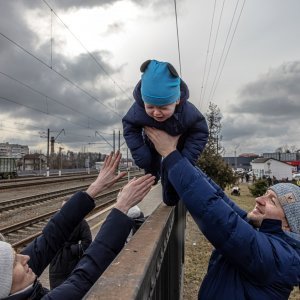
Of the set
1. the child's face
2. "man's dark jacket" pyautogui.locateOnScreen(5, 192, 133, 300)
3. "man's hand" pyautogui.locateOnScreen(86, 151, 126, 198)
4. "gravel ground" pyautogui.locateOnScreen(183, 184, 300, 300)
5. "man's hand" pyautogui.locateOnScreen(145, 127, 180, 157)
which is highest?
the child's face

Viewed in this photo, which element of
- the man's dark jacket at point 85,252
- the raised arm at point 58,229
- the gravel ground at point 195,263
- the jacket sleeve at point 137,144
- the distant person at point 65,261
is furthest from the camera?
the gravel ground at point 195,263

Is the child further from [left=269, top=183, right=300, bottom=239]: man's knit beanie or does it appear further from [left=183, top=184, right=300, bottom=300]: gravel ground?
[left=183, top=184, right=300, bottom=300]: gravel ground

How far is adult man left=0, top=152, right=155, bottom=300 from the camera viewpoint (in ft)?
6.04

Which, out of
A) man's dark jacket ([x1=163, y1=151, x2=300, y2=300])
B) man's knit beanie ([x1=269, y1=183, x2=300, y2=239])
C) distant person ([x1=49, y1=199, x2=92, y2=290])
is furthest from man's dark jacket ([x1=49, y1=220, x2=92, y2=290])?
man's knit beanie ([x1=269, y1=183, x2=300, y2=239])

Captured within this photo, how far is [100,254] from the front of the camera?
221 cm

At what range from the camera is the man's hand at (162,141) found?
245 cm

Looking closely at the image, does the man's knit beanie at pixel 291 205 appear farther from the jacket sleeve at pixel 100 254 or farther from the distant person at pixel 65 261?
the distant person at pixel 65 261

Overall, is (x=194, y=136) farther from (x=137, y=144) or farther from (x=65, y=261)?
(x=65, y=261)

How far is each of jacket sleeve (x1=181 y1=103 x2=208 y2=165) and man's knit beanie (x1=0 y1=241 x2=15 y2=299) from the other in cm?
136

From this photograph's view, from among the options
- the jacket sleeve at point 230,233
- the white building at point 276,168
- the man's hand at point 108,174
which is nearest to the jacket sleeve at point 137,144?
the man's hand at point 108,174

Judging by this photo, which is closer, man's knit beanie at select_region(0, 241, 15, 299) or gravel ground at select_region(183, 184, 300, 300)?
man's knit beanie at select_region(0, 241, 15, 299)

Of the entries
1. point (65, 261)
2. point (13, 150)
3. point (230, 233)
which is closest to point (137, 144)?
point (230, 233)

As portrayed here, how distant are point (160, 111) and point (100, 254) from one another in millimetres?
939

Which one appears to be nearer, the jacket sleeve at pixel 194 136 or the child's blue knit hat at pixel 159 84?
the child's blue knit hat at pixel 159 84
